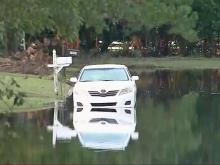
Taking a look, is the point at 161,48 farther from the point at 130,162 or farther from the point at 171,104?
the point at 130,162

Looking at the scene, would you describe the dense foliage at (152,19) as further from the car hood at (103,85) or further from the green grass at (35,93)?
the green grass at (35,93)

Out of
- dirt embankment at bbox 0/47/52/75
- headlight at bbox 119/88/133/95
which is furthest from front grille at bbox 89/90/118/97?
dirt embankment at bbox 0/47/52/75

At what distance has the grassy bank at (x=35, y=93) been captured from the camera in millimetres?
26531

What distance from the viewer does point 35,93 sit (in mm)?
31859

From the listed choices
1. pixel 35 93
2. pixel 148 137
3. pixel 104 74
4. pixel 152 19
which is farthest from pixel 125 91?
pixel 152 19

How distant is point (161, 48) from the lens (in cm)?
8038

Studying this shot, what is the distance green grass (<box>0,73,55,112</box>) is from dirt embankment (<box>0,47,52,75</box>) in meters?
2.69

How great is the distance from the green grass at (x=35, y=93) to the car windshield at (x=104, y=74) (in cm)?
178

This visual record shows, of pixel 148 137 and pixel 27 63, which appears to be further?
pixel 27 63

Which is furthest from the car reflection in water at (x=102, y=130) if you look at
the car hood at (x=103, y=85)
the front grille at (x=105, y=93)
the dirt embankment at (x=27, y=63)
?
the dirt embankment at (x=27, y=63)

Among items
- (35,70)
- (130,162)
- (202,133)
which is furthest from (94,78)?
(35,70)

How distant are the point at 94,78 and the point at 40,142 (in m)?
9.26

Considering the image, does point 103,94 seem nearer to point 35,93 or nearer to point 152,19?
point 35,93

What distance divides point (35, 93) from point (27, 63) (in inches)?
534
